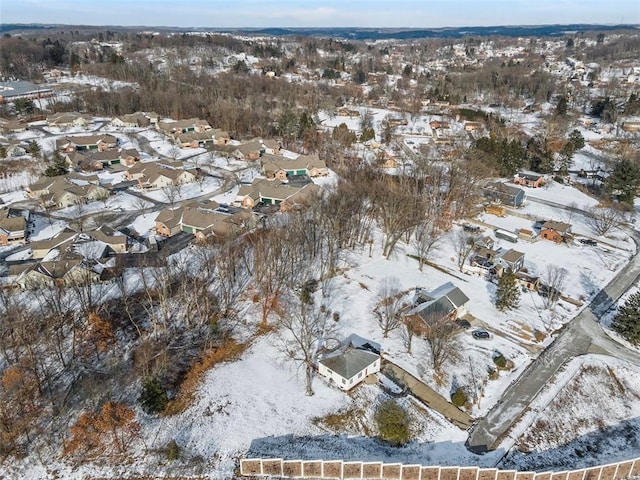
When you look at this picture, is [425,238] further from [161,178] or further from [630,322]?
[161,178]

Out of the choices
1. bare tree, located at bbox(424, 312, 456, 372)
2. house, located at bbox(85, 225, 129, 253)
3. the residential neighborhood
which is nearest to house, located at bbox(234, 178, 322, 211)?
the residential neighborhood

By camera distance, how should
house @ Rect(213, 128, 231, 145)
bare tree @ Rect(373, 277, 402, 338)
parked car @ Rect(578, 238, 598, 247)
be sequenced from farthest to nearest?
1. house @ Rect(213, 128, 231, 145)
2. parked car @ Rect(578, 238, 598, 247)
3. bare tree @ Rect(373, 277, 402, 338)

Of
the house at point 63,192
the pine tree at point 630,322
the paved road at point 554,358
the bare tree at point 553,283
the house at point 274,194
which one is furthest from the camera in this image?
the house at point 274,194

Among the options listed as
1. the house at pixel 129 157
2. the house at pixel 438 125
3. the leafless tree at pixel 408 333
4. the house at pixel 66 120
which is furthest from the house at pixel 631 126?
the house at pixel 66 120

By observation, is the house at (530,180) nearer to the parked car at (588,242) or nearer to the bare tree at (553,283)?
the parked car at (588,242)

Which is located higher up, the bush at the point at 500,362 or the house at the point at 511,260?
the house at the point at 511,260

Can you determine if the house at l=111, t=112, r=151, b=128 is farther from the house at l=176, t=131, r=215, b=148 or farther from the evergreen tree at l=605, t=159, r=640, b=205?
the evergreen tree at l=605, t=159, r=640, b=205

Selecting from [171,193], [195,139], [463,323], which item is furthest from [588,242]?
[195,139]
